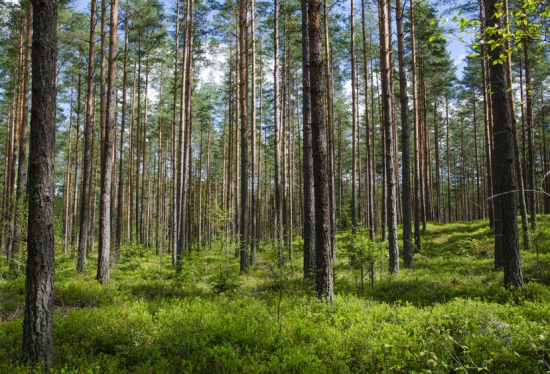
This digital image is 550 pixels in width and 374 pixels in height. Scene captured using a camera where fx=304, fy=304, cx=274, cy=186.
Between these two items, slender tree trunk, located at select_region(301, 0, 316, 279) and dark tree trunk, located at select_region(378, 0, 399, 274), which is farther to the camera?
dark tree trunk, located at select_region(378, 0, 399, 274)

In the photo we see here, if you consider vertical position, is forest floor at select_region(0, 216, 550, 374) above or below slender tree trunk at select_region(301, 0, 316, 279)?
below

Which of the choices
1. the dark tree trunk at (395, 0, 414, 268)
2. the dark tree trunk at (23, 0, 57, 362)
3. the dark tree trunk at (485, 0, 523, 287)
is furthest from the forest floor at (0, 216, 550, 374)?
the dark tree trunk at (395, 0, 414, 268)

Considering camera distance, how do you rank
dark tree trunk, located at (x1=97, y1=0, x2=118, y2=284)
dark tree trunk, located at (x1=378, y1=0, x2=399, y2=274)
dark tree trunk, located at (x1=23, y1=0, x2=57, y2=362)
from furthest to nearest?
1. dark tree trunk, located at (x1=378, y1=0, x2=399, y2=274)
2. dark tree trunk, located at (x1=97, y1=0, x2=118, y2=284)
3. dark tree trunk, located at (x1=23, y1=0, x2=57, y2=362)

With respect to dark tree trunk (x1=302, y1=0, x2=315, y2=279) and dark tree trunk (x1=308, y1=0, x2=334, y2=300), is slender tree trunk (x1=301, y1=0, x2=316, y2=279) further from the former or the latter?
dark tree trunk (x1=308, y1=0, x2=334, y2=300)

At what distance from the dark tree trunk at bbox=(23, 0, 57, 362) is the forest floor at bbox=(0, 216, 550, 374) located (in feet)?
1.26

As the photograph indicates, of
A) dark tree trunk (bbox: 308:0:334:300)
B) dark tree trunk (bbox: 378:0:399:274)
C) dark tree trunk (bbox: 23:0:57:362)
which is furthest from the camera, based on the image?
dark tree trunk (bbox: 378:0:399:274)

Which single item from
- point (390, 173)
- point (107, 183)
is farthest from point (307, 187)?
point (107, 183)

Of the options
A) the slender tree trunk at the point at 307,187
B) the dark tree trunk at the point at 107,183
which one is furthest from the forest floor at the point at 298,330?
the dark tree trunk at the point at 107,183

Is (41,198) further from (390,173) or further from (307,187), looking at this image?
(390,173)

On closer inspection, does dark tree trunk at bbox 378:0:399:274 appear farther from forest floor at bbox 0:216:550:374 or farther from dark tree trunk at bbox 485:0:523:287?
dark tree trunk at bbox 485:0:523:287

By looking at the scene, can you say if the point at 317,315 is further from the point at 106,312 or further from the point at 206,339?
the point at 106,312

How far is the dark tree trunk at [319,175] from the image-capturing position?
6391 mm

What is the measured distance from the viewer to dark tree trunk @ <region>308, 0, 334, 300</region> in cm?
639

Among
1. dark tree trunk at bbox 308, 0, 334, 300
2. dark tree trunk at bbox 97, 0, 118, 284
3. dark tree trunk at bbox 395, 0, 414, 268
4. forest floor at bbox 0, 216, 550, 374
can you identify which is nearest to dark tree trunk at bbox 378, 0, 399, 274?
dark tree trunk at bbox 395, 0, 414, 268
